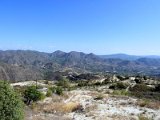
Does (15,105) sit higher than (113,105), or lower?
higher

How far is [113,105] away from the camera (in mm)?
27844

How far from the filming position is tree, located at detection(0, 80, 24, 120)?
55.5 feet

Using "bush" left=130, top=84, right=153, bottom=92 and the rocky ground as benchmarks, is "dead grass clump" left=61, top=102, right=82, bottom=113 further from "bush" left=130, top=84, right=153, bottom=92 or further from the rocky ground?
"bush" left=130, top=84, right=153, bottom=92

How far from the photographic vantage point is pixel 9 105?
17234 mm

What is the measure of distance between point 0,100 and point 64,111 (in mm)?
8797

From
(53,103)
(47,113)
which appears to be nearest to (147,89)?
(53,103)

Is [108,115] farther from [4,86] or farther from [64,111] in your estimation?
[4,86]

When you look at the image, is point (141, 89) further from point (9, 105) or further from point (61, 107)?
point (9, 105)

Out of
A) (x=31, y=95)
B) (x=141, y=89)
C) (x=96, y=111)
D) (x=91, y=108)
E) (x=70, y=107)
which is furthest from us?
(x=141, y=89)

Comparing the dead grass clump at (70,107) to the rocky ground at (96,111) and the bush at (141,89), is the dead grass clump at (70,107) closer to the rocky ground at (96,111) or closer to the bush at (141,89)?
the rocky ground at (96,111)

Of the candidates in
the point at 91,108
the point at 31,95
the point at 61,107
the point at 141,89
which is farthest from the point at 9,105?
the point at 141,89

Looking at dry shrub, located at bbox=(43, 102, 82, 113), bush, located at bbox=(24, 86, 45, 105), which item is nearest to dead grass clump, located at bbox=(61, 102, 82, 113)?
dry shrub, located at bbox=(43, 102, 82, 113)

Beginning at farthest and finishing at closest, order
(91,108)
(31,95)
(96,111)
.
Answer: (31,95), (91,108), (96,111)

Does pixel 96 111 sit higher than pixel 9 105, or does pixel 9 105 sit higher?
pixel 9 105
